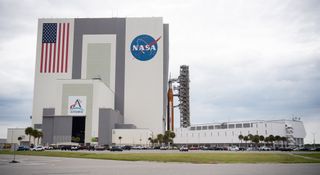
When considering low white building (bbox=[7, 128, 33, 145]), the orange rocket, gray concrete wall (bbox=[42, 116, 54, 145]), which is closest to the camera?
gray concrete wall (bbox=[42, 116, 54, 145])

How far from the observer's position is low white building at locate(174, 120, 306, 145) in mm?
136212

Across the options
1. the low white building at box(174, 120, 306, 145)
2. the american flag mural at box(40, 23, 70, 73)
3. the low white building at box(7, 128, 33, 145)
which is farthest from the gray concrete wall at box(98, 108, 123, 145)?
the low white building at box(174, 120, 306, 145)

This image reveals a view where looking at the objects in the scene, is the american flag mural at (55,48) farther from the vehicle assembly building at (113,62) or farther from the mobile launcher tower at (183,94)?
the mobile launcher tower at (183,94)

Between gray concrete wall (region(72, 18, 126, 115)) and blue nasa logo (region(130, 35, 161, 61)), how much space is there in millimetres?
4823

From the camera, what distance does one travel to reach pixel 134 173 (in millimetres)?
20344

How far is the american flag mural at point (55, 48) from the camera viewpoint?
A: 128500 mm

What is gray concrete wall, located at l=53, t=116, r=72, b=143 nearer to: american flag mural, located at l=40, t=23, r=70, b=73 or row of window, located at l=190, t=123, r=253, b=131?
american flag mural, located at l=40, t=23, r=70, b=73

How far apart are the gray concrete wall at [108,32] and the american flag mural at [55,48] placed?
354 cm

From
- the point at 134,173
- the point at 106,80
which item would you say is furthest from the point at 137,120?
the point at 134,173

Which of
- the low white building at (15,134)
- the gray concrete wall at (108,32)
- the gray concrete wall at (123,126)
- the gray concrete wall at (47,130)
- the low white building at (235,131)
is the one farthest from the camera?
the low white building at (235,131)

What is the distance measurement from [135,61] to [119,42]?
10085 millimetres

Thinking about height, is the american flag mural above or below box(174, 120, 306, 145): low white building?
above

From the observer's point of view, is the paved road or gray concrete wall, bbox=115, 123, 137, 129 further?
gray concrete wall, bbox=115, 123, 137, 129

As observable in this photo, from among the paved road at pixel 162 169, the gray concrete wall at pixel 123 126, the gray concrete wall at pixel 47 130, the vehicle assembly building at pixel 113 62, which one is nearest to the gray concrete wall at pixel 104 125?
the gray concrete wall at pixel 123 126
